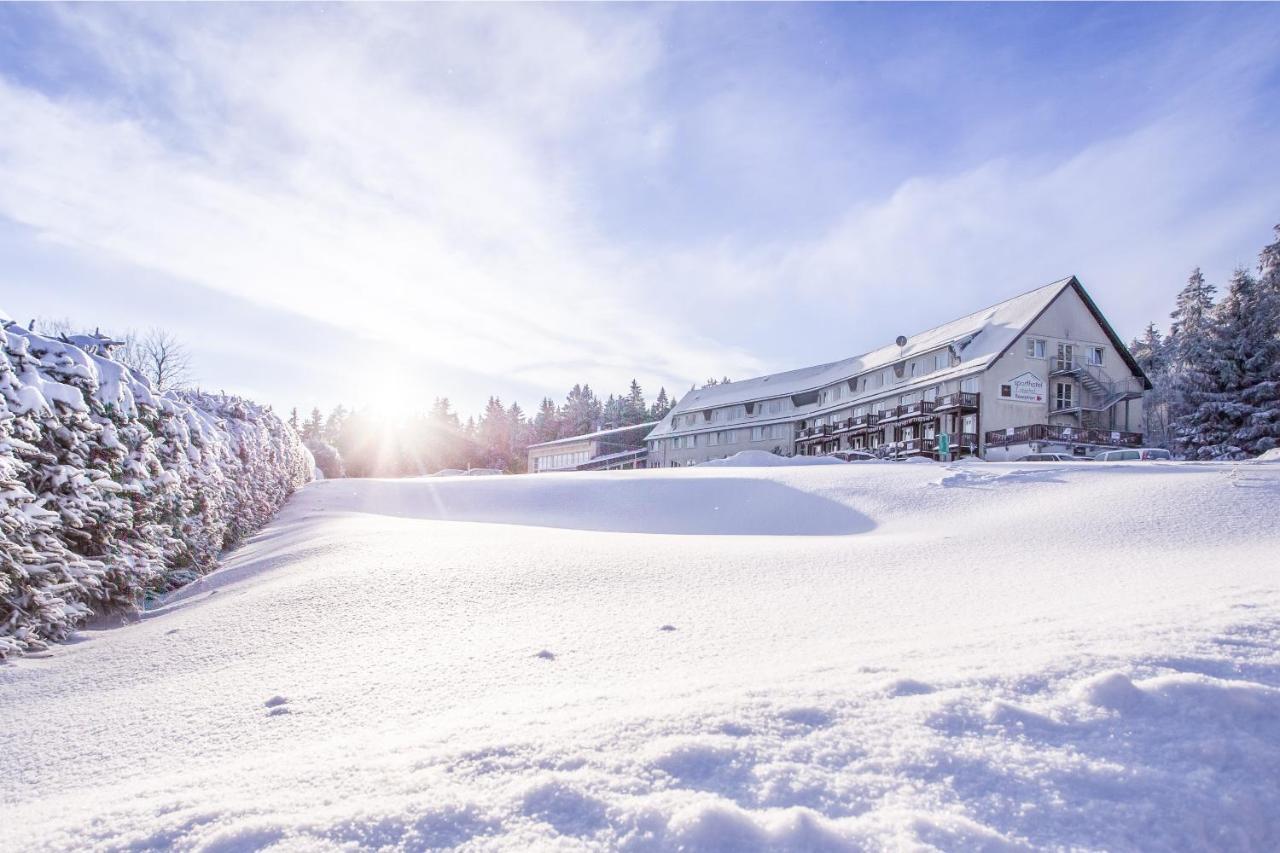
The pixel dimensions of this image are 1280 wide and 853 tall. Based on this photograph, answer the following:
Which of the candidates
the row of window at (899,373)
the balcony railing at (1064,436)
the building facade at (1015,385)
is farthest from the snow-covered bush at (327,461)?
the balcony railing at (1064,436)

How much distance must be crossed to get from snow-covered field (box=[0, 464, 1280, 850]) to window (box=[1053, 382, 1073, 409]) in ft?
92.2

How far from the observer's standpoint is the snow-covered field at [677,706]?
183 centimetres

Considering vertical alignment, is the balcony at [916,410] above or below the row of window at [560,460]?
above

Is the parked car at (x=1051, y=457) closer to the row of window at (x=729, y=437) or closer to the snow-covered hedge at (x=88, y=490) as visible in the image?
the row of window at (x=729, y=437)

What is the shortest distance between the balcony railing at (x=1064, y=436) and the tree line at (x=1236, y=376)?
6.66m

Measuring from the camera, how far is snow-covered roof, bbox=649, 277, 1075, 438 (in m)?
30.4

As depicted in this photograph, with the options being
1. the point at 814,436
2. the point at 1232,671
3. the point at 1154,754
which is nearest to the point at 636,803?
the point at 1154,754

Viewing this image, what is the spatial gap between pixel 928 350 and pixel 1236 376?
15.5 metres

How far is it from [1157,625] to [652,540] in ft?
21.3

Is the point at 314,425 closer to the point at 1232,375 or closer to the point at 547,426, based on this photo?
the point at 547,426

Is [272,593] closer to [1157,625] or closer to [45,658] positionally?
[45,658]

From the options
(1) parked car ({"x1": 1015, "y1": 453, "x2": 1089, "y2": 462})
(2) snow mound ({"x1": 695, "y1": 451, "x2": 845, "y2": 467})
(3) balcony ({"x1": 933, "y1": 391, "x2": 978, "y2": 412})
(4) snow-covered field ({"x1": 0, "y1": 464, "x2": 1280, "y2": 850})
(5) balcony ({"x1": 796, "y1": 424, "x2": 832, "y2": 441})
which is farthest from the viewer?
(5) balcony ({"x1": 796, "y1": 424, "x2": 832, "y2": 441})

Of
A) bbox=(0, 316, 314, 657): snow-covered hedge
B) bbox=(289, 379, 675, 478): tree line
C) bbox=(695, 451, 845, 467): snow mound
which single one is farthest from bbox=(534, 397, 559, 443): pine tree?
bbox=(0, 316, 314, 657): snow-covered hedge

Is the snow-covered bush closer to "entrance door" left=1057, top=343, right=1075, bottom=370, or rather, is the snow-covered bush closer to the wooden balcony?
the wooden balcony
